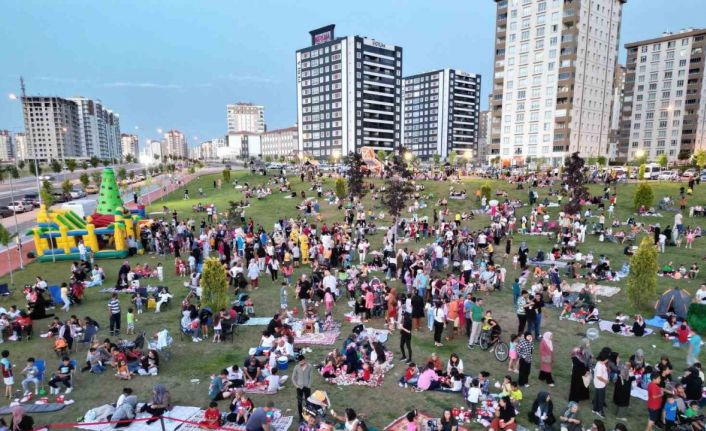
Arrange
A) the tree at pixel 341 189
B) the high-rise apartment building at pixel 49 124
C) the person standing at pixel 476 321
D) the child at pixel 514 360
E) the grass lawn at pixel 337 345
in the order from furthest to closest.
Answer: the high-rise apartment building at pixel 49 124 → the tree at pixel 341 189 → the person standing at pixel 476 321 → the child at pixel 514 360 → the grass lawn at pixel 337 345

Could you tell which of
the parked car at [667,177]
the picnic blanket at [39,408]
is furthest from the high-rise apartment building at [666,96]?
the picnic blanket at [39,408]

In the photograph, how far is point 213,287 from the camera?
14.1 m

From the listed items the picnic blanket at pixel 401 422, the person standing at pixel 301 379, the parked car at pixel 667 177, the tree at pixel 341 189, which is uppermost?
the parked car at pixel 667 177

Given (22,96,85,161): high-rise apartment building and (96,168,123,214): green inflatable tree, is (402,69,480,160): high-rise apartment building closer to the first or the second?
(96,168,123,214): green inflatable tree

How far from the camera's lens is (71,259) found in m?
24.3

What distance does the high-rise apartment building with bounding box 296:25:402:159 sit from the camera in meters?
114

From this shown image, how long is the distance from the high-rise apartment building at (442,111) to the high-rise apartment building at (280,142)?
162ft

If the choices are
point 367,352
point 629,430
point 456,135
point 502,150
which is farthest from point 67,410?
point 456,135

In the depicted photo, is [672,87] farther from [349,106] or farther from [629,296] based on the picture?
[629,296]

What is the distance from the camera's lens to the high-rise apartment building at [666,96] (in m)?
84.9

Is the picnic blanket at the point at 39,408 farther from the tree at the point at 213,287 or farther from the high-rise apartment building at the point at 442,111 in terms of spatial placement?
the high-rise apartment building at the point at 442,111

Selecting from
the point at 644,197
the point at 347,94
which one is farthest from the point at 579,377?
the point at 347,94

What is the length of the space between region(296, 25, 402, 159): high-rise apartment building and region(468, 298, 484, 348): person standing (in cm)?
10114

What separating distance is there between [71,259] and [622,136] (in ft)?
364
